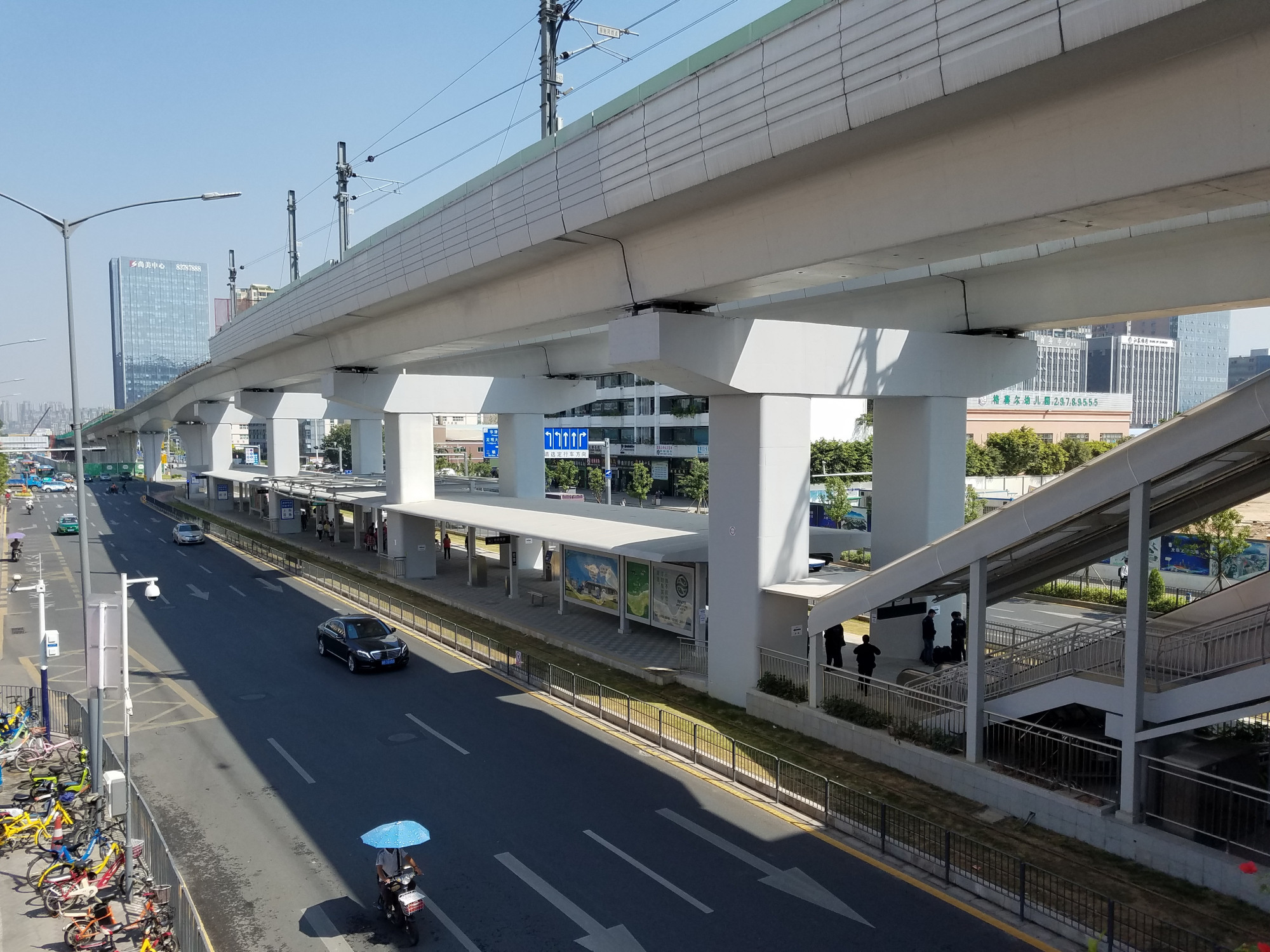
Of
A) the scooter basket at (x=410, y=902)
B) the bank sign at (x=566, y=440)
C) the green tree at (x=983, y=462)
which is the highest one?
the bank sign at (x=566, y=440)

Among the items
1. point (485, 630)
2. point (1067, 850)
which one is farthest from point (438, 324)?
point (1067, 850)

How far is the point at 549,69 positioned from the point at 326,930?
17.2 meters

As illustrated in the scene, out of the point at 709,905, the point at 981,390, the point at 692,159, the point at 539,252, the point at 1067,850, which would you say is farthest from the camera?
the point at 981,390

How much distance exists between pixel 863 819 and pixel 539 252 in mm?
12700

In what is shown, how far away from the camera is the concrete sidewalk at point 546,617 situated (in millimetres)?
22359

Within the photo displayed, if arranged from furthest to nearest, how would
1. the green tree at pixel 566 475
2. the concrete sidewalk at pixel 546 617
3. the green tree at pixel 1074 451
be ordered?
1. the green tree at pixel 566 475
2. the green tree at pixel 1074 451
3. the concrete sidewalk at pixel 546 617

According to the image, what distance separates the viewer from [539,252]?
1870 centimetres

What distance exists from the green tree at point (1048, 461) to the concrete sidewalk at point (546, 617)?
111 ft

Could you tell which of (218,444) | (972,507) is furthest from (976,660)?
(218,444)

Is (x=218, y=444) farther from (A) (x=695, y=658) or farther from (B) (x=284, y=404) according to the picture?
(A) (x=695, y=658)

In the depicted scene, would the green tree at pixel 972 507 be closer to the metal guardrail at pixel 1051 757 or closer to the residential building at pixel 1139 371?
A: the metal guardrail at pixel 1051 757

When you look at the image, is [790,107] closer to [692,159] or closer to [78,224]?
[692,159]

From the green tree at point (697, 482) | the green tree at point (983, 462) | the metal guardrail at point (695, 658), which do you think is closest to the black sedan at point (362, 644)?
the metal guardrail at point (695, 658)

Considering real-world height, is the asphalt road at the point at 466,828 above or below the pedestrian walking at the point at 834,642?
below
